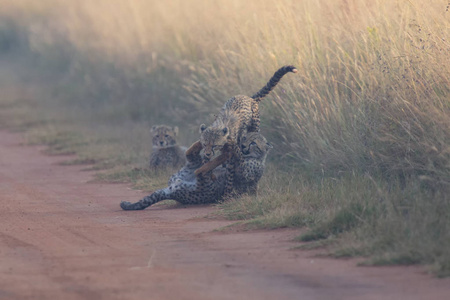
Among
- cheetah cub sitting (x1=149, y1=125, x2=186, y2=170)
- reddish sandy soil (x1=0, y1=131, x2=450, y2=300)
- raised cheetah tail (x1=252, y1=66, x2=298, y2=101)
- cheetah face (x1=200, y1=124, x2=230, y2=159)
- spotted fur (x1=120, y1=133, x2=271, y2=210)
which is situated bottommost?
reddish sandy soil (x1=0, y1=131, x2=450, y2=300)

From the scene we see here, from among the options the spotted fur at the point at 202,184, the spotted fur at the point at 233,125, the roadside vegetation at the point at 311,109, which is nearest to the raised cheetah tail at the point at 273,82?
the spotted fur at the point at 233,125

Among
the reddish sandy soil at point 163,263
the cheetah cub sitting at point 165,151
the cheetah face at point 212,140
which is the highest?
the cheetah cub sitting at point 165,151

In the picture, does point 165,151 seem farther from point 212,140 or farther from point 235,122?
point 212,140

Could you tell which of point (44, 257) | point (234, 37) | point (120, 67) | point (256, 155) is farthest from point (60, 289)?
point (120, 67)

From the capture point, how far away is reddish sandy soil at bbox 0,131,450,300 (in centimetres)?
367

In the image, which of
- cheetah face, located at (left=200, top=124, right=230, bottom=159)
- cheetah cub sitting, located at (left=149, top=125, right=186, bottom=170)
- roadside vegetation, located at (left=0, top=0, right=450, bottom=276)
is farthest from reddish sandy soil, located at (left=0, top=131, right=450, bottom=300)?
cheetah cub sitting, located at (left=149, top=125, right=186, bottom=170)

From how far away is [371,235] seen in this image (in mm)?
4492

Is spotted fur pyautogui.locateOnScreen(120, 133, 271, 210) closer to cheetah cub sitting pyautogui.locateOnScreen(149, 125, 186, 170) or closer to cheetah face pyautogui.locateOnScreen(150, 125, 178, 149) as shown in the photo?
cheetah cub sitting pyautogui.locateOnScreen(149, 125, 186, 170)

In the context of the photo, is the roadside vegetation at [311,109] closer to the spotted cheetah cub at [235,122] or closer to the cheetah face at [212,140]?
the spotted cheetah cub at [235,122]

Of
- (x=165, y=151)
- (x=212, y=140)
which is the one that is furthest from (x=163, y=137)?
(x=212, y=140)

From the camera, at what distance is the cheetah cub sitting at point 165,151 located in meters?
8.11

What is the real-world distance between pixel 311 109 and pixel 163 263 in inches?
121

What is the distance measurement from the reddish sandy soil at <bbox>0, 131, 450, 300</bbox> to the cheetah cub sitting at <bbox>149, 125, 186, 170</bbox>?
1.79 m

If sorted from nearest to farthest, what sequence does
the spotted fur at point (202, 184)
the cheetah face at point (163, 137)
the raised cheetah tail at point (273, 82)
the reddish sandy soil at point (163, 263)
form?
the reddish sandy soil at point (163, 263) → the spotted fur at point (202, 184) → the raised cheetah tail at point (273, 82) → the cheetah face at point (163, 137)
